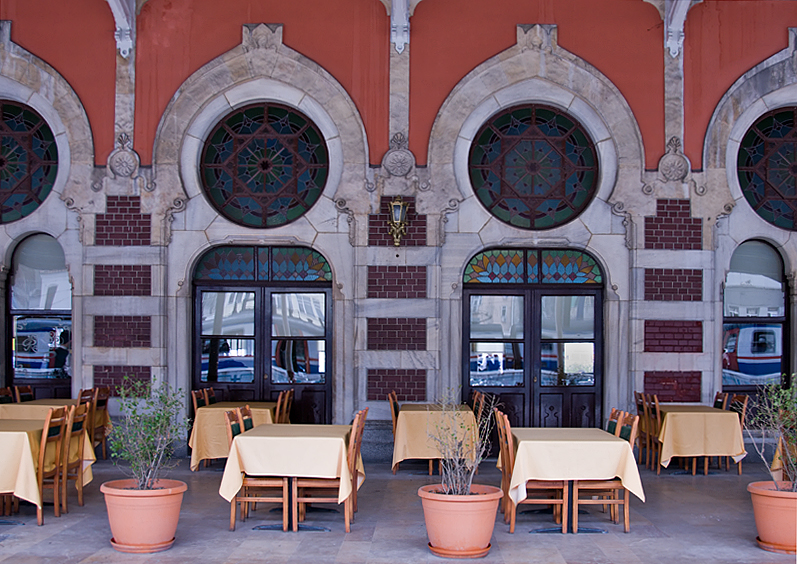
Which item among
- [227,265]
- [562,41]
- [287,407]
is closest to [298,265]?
[227,265]

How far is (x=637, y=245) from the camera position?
10461 mm

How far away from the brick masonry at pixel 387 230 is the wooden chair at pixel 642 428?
3.32 metres

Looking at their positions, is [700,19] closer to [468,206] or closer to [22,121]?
[468,206]

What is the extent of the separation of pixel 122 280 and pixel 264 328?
191 centimetres

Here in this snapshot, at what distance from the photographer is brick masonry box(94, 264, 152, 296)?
34.3 feet

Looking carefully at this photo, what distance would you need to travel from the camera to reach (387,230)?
1041cm

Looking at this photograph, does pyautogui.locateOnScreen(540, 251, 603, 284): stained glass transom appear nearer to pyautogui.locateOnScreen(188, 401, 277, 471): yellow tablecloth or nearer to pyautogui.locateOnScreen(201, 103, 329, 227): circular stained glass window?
pyautogui.locateOnScreen(201, 103, 329, 227): circular stained glass window

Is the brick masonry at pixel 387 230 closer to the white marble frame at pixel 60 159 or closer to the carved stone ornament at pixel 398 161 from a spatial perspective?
the carved stone ornament at pixel 398 161

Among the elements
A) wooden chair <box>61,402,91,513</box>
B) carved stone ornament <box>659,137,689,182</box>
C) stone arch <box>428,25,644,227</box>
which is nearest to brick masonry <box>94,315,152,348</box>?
wooden chair <box>61,402,91,513</box>

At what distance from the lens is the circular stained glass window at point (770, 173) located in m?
10.8

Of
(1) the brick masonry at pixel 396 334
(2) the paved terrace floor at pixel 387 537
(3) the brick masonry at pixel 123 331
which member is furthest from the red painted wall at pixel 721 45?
(3) the brick masonry at pixel 123 331

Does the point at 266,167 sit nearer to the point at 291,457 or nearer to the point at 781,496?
the point at 291,457

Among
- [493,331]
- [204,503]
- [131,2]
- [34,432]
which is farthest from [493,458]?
[131,2]

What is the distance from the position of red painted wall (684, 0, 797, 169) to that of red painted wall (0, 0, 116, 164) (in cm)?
751
